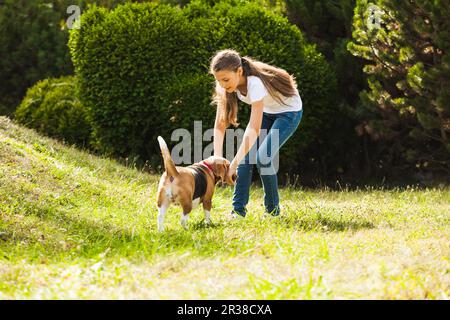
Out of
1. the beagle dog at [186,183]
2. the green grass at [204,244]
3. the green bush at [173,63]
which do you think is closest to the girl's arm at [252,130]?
the beagle dog at [186,183]

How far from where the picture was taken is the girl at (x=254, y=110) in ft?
19.9

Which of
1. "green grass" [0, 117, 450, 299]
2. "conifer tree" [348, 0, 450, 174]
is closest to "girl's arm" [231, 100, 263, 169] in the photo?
"green grass" [0, 117, 450, 299]

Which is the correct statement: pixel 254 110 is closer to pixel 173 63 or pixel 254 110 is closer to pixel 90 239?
pixel 90 239

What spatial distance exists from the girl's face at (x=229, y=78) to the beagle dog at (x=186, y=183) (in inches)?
23.7

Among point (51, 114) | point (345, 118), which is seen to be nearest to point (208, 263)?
point (345, 118)

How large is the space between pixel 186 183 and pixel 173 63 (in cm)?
470

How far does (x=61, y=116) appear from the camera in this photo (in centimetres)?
1141

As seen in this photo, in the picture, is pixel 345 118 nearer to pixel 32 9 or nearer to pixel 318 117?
pixel 318 117

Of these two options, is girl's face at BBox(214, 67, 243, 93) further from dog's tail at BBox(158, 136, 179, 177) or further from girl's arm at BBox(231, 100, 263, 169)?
dog's tail at BBox(158, 136, 179, 177)

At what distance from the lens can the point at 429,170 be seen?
10.5 m

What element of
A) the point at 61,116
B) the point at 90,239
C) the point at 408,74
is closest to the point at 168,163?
the point at 90,239

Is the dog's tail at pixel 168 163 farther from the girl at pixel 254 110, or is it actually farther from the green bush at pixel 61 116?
the green bush at pixel 61 116
